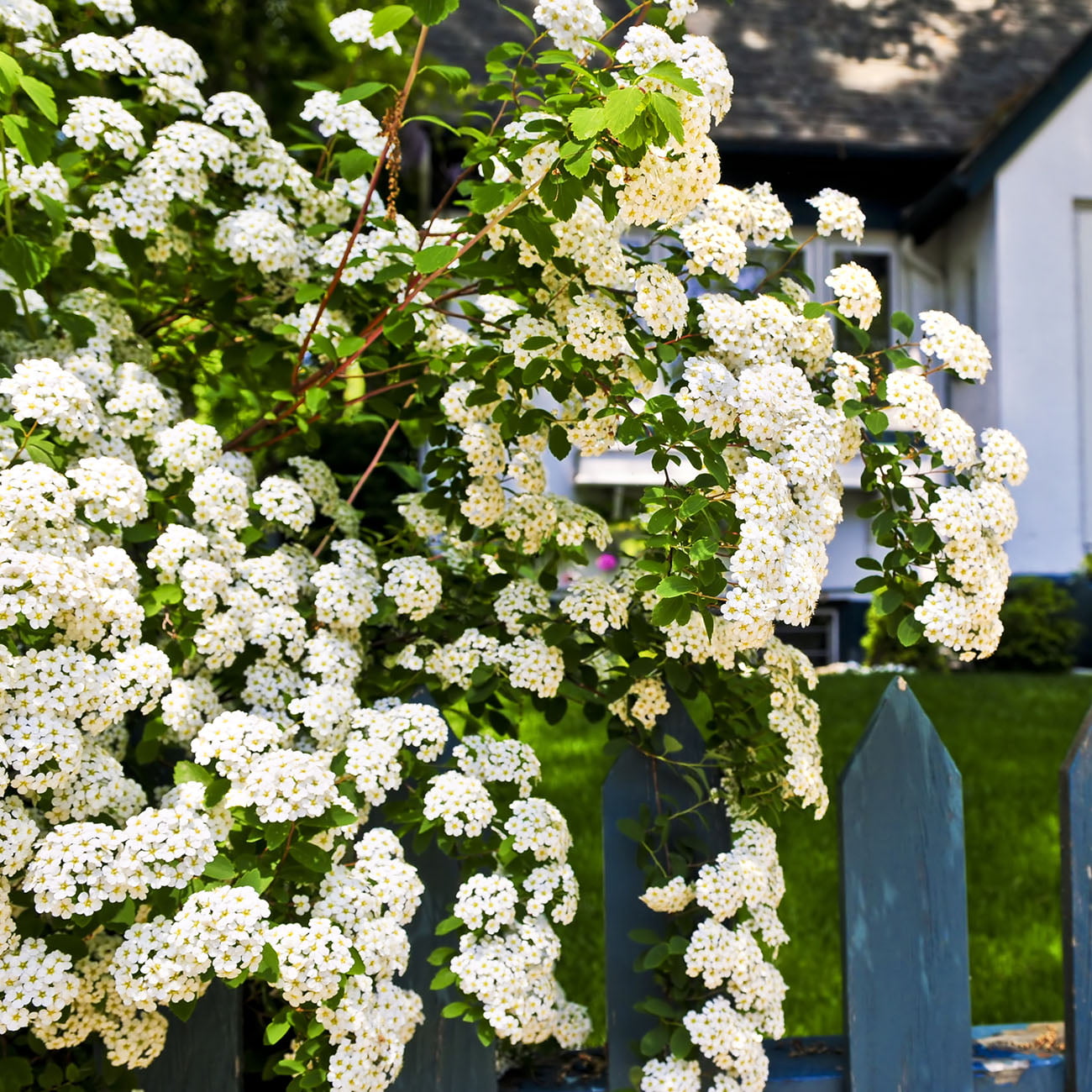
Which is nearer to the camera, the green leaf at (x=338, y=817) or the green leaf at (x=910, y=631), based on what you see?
the green leaf at (x=338, y=817)

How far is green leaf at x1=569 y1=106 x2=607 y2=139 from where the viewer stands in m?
1.31

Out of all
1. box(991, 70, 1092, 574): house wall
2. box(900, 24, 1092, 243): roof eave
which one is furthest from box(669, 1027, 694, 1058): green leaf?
box(900, 24, 1092, 243): roof eave

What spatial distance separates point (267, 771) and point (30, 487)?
1.44 feet

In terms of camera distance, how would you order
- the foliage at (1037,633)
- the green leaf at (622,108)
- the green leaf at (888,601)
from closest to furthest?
the green leaf at (622,108) → the green leaf at (888,601) → the foliage at (1037,633)

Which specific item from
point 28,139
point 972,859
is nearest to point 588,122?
point 28,139

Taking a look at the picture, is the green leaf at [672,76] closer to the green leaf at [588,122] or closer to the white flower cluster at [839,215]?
the green leaf at [588,122]

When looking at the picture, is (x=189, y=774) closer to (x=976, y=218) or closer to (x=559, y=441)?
(x=559, y=441)

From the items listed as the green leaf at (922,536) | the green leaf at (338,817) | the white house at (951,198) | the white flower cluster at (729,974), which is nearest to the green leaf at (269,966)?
the green leaf at (338,817)

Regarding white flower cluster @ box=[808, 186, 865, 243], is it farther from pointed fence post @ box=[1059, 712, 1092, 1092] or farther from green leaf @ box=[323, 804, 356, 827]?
green leaf @ box=[323, 804, 356, 827]

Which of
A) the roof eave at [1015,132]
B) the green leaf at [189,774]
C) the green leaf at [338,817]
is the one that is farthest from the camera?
the roof eave at [1015,132]

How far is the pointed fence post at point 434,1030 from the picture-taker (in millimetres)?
1658

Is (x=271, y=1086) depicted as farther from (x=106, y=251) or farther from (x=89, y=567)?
(x=106, y=251)

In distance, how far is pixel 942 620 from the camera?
1.55 metres

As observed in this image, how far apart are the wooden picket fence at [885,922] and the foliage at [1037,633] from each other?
6415 mm
